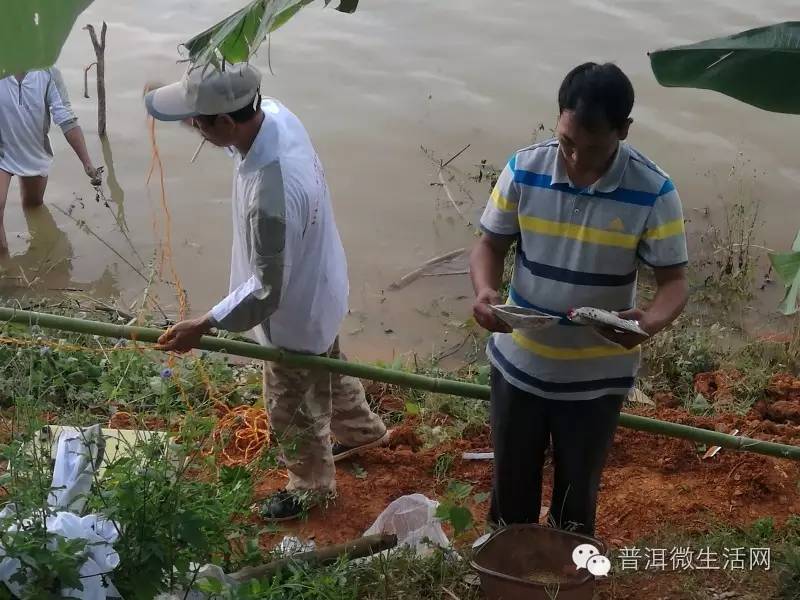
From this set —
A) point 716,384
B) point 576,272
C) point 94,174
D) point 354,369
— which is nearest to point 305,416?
point 354,369

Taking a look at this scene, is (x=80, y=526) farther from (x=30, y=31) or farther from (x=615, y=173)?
(x=615, y=173)

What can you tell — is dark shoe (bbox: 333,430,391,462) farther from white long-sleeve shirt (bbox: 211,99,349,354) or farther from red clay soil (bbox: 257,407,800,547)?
white long-sleeve shirt (bbox: 211,99,349,354)

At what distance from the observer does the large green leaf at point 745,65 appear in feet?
6.85

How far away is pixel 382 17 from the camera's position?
364 inches

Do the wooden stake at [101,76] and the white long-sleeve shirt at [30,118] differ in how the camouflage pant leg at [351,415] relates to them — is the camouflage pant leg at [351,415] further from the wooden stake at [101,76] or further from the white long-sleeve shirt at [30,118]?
the wooden stake at [101,76]

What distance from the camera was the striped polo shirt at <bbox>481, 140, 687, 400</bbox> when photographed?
2223 mm

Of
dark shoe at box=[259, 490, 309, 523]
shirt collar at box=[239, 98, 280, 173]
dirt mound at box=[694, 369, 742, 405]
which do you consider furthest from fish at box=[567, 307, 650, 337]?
dirt mound at box=[694, 369, 742, 405]

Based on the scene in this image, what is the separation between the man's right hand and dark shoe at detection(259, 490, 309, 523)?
4.20 ft

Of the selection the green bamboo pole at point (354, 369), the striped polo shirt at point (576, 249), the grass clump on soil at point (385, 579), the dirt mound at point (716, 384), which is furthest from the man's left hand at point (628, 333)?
the dirt mound at point (716, 384)

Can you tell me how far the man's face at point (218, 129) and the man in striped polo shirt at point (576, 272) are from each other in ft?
2.71

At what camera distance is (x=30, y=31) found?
1.40 m

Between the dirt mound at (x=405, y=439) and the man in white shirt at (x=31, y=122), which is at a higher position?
the man in white shirt at (x=31, y=122)

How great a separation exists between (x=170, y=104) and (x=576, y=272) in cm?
132

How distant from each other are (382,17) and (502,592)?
786 centimetres
